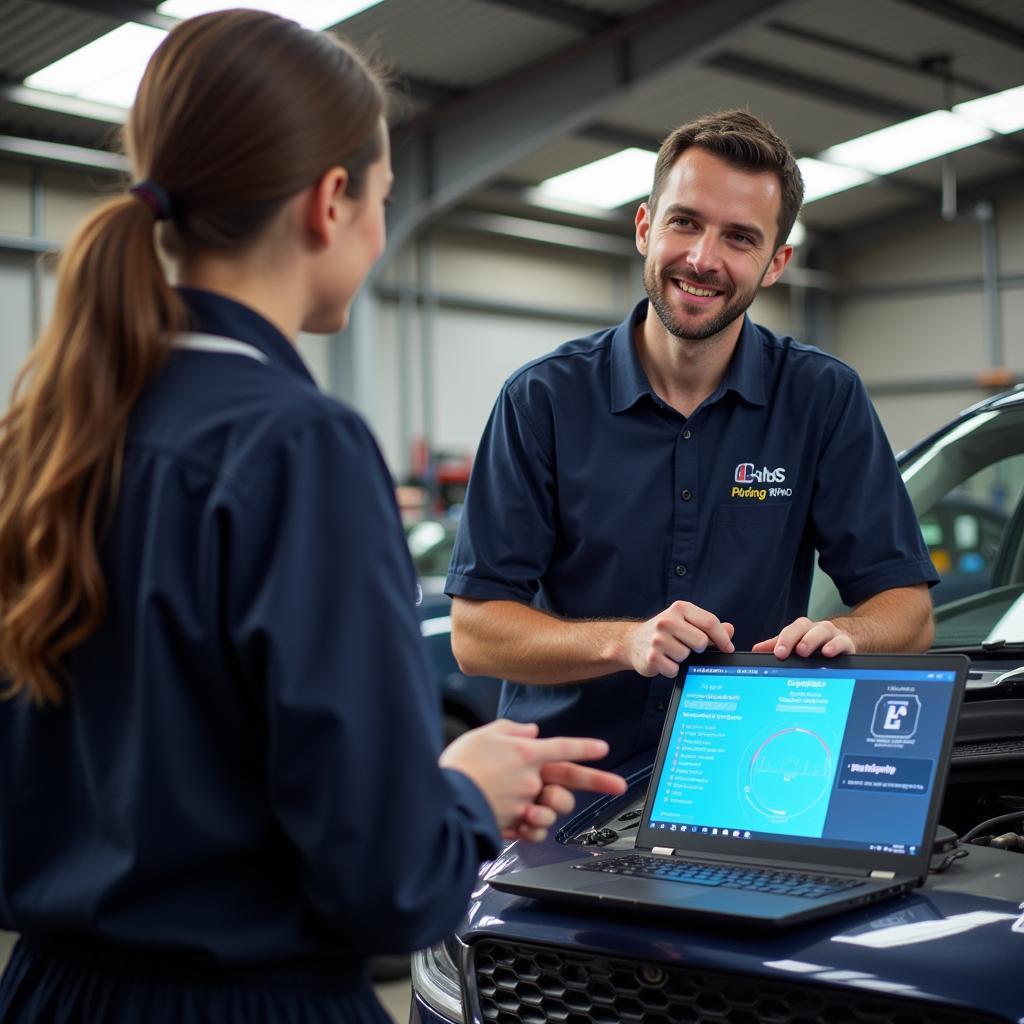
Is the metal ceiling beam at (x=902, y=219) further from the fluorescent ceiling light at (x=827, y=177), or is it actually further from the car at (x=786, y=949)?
the car at (x=786, y=949)

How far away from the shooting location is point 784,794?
1.63 m

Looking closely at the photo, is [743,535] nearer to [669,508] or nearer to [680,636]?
[669,508]

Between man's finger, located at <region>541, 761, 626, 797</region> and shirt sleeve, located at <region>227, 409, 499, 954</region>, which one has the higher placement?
shirt sleeve, located at <region>227, 409, 499, 954</region>

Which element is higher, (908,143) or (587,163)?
(908,143)

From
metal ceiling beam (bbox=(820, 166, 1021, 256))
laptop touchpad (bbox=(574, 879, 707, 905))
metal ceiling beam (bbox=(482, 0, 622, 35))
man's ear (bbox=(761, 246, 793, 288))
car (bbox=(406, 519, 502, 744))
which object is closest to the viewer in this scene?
laptop touchpad (bbox=(574, 879, 707, 905))

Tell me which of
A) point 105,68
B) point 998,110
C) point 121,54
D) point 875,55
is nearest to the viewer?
point 121,54

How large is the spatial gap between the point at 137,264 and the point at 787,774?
0.98 metres

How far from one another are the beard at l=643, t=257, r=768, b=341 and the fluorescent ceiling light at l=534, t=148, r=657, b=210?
10970mm

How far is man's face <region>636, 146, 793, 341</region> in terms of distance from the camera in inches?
86.6

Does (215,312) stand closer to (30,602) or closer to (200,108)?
(200,108)

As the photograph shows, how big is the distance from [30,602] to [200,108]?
0.40 metres

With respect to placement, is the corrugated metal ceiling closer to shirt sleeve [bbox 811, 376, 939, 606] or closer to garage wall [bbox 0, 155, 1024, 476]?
garage wall [bbox 0, 155, 1024, 476]

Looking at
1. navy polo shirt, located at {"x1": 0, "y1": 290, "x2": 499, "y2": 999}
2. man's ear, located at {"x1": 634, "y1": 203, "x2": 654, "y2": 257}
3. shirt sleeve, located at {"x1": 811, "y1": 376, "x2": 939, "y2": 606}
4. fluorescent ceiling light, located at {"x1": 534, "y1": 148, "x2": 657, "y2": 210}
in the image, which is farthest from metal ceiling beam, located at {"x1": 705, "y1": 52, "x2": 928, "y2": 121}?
navy polo shirt, located at {"x1": 0, "y1": 290, "x2": 499, "y2": 999}

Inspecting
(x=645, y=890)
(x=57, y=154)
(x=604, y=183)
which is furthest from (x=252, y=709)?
(x=604, y=183)
